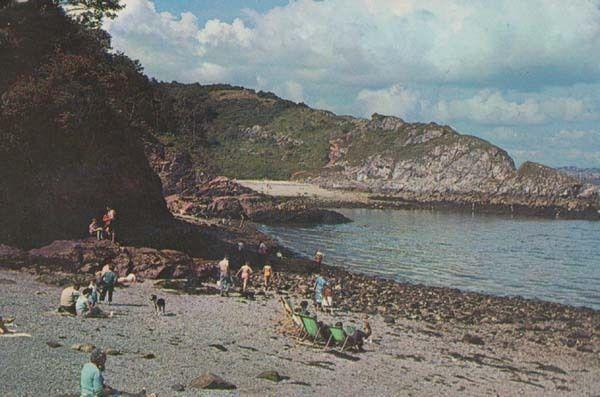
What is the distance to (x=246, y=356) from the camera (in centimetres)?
1521

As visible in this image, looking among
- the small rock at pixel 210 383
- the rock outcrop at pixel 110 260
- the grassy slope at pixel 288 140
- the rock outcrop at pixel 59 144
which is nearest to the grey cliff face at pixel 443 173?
the grassy slope at pixel 288 140

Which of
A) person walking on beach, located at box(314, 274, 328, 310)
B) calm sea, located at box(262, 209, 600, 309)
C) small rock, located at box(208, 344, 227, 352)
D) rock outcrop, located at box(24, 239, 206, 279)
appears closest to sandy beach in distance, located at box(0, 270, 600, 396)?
small rock, located at box(208, 344, 227, 352)

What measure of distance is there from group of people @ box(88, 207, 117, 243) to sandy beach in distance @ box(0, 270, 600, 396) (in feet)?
17.4

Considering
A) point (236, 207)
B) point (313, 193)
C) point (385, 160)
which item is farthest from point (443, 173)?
point (236, 207)

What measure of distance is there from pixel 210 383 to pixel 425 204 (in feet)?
311

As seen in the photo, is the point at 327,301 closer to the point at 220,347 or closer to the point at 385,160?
the point at 220,347

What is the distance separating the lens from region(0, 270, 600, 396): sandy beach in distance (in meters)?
12.2

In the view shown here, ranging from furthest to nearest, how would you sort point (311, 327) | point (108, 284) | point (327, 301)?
point (327, 301), point (108, 284), point (311, 327)

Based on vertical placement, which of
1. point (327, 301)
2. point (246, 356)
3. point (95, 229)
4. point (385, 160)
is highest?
point (385, 160)

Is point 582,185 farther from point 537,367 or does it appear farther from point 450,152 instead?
point 537,367

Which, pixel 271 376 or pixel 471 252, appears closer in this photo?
pixel 271 376

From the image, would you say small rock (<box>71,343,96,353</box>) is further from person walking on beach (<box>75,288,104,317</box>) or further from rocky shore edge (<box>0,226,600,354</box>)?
rocky shore edge (<box>0,226,600,354</box>)

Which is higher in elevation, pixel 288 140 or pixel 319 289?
pixel 288 140

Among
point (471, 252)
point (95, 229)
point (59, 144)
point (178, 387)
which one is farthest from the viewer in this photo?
point (471, 252)
